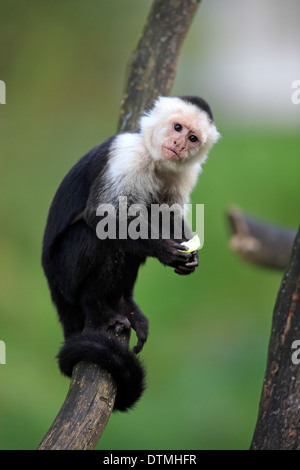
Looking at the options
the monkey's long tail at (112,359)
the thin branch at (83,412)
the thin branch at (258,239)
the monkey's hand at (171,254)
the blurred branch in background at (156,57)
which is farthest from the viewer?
the thin branch at (258,239)

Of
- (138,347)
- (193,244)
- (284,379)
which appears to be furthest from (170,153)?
(284,379)

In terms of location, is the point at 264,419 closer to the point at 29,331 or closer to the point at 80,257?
the point at 80,257

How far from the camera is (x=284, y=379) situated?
235cm

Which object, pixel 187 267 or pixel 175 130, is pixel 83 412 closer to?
pixel 187 267

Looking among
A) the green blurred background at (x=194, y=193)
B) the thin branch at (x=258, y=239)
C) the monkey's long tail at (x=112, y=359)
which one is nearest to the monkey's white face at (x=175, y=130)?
the monkey's long tail at (x=112, y=359)

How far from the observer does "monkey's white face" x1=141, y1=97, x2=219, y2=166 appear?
9.41 ft

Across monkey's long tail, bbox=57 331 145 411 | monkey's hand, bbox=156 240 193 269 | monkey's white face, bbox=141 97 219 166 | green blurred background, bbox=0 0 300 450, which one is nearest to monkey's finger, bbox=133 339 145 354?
monkey's long tail, bbox=57 331 145 411

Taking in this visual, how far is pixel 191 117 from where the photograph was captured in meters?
2.89

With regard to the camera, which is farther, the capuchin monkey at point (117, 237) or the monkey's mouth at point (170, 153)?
the monkey's mouth at point (170, 153)

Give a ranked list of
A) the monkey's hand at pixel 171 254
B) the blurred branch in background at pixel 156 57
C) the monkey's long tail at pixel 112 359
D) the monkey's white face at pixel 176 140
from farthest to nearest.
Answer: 1. the blurred branch in background at pixel 156 57
2. the monkey's white face at pixel 176 140
3. the monkey's hand at pixel 171 254
4. the monkey's long tail at pixel 112 359

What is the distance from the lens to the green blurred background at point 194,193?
6.01 metres

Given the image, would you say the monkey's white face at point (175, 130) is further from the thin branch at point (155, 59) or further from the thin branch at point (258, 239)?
the thin branch at point (258, 239)

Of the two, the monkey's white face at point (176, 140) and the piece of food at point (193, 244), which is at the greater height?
the monkey's white face at point (176, 140)
